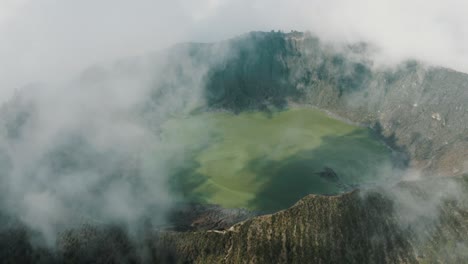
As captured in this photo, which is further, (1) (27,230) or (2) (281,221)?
(1) (27,230)

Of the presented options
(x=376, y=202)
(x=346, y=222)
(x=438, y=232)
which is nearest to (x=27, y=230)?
(x=346, y=222)

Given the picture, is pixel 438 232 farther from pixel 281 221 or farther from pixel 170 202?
pixel 170 202

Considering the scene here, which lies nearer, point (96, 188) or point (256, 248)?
point (256, 248)

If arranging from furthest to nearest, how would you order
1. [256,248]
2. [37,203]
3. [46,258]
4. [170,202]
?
[170,202] → [37,203] → [46,258] → [256,248]

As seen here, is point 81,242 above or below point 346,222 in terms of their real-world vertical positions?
below

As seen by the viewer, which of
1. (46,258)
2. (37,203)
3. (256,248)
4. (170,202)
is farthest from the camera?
(170,202)

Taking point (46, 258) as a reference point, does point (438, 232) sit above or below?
above

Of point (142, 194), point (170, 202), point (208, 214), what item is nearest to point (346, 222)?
point (208, 214)

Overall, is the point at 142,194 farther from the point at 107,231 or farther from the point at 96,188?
the point at 107,231
